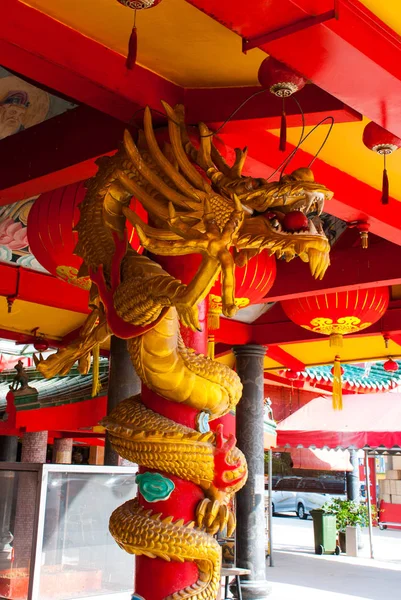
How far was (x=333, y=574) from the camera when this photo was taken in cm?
951

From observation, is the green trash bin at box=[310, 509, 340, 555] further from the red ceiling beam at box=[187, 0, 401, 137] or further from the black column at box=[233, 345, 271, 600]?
the red ceiling beam at box=[187, 0, 401, 137]

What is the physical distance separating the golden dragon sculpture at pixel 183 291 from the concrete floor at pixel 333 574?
18.2 feet

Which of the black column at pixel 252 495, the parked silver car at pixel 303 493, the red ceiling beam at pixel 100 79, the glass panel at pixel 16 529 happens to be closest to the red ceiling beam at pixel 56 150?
the red ceiling beam at pixel 100 79

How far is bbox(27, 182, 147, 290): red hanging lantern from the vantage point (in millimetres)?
4223

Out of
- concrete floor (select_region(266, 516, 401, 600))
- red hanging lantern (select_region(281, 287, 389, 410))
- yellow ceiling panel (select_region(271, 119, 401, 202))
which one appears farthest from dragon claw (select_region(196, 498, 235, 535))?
concrete floor (select_region(266, 516, 401, 600))

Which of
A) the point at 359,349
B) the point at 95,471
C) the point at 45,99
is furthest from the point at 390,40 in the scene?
the point at 359,349

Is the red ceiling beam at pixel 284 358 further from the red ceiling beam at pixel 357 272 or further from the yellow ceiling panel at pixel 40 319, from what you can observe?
the red ceiling beam at pixel 357 272

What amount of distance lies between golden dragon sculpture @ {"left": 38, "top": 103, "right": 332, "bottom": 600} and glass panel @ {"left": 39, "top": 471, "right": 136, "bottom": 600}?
49.9 inches

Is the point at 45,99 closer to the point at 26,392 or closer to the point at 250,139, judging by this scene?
the point at 250,139

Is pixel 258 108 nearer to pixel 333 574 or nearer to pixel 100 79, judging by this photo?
pixel 100 79

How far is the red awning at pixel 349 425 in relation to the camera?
10500 mm

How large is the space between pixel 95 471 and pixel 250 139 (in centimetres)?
216

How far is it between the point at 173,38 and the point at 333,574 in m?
8.34

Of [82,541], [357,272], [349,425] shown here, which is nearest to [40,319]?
[357,272]
